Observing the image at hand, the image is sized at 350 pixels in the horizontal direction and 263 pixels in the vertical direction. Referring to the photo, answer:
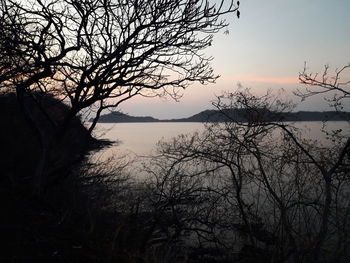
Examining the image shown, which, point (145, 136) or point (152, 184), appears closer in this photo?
point (152, 184)

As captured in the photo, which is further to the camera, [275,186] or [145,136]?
Result: [145,136]

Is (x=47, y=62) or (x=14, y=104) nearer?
(x=47, y=62)

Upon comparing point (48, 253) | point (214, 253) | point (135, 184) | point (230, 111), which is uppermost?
point (230, 111)

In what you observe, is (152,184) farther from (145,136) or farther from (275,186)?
(145,136)

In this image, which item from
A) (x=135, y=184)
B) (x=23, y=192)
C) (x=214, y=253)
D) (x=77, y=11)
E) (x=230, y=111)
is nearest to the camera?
(x=23, y=192)

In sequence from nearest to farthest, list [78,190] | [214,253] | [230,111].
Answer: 1. [214,253]
2. [230,111]
3. [78,190]

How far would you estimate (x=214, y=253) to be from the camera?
36.2 feet

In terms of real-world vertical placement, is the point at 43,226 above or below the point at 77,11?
below

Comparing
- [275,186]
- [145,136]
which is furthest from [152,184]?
[145,136]

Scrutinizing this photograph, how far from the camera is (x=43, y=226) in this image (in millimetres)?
5180

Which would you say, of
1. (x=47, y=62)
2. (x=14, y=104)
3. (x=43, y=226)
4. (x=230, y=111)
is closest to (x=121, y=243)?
(x=43, y=226)

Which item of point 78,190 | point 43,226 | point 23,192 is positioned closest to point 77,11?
point 23,192

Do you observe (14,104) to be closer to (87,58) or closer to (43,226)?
(87,58)

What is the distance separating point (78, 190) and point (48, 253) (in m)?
9.15
